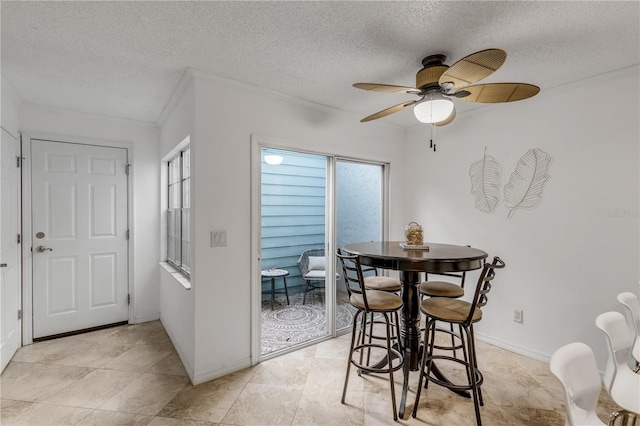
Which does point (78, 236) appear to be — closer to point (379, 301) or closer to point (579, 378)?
point (379, 301)

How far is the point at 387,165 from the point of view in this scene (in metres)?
3.72

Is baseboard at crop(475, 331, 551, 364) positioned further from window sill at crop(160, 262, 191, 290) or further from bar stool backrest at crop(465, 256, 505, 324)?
window sill at crop(160, 262, 191, 290)

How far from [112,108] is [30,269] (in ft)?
5.93

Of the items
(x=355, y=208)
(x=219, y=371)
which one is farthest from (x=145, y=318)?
(x=355, y=208)

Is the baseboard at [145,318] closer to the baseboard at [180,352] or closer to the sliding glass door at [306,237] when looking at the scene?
the baseboard at [180,352]

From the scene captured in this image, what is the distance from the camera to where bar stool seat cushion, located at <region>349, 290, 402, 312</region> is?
2.06 m

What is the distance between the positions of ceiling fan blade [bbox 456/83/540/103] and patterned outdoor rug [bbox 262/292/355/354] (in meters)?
2.42

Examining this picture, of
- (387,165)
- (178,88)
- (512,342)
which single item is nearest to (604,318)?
(512,342)

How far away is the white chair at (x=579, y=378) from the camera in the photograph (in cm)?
109

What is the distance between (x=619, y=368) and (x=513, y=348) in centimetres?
156

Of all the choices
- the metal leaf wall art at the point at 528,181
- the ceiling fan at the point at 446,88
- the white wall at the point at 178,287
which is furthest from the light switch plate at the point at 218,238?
the metal leaf wall art at the point at 528,181

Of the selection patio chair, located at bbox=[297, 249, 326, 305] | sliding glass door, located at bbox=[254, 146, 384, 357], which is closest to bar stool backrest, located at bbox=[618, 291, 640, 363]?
sliding glass door, located at bbox=[254, 146, 384, 357]

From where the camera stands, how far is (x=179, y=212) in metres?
3.22

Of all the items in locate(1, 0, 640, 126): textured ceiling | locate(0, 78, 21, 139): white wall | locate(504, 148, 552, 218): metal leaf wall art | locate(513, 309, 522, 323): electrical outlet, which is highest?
locate(1, 0, 640, 126): textured ceiling
